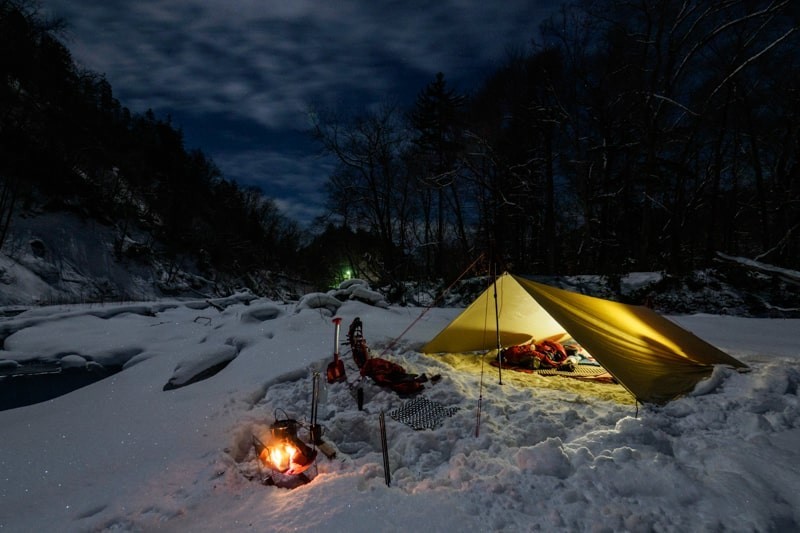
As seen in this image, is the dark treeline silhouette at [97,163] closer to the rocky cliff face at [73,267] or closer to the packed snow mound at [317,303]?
the rocky cliff face at [73,267]

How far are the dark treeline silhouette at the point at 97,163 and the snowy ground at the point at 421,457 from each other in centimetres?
1922

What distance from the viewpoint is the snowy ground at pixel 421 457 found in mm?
2115

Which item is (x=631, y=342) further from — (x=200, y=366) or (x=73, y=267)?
(x=73, y=267)

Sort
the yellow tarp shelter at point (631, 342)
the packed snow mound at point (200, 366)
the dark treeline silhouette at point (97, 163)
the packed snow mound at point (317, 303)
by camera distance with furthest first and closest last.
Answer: the dark treeline silhouette at point (97, 163), the packed snow mound at point (317, 303), the packed snow mound at point (200, 366), the yellow tarp shelter at point (631, 342)

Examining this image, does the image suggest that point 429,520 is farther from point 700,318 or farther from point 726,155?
point 726,155

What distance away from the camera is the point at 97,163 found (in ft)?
84.2

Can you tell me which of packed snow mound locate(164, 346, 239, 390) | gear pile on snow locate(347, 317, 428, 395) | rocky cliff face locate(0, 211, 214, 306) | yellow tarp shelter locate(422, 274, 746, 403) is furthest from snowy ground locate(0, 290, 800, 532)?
rocky cliff face locate(0, 211, 214, 306)

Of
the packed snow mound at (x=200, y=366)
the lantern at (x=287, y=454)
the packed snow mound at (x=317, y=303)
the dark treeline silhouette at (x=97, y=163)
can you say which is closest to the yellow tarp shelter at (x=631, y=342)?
the lantern at (x=287, y=454)

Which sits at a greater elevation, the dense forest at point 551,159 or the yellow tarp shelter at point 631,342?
the dense forest at point 551,159

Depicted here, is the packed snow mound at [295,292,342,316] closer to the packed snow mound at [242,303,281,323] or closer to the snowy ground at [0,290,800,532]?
the packed snow mound at [242,303,281,323]

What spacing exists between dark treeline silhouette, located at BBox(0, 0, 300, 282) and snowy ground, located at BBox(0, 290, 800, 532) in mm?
19224

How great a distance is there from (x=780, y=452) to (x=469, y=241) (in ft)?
60.8

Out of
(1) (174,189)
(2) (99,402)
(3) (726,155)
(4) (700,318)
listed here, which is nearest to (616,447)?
(2) (99,402)

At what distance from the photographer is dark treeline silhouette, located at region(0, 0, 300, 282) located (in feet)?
62.1
